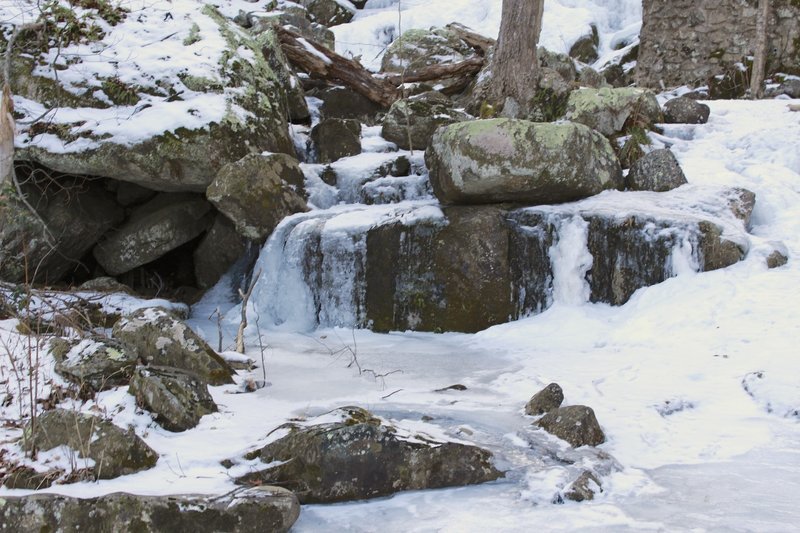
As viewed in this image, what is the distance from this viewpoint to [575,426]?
373 centimetres

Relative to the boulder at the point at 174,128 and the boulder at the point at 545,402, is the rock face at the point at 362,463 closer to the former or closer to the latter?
the boulder at the point at 545,402

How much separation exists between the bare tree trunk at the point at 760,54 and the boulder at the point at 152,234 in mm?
8149

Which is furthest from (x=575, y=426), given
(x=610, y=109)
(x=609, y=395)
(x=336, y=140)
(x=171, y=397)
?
(x=336, y=140)

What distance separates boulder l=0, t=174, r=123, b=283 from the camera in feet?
24.5

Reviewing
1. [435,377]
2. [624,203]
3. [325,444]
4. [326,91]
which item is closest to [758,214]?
[624,203]

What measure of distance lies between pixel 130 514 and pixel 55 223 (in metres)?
6.15

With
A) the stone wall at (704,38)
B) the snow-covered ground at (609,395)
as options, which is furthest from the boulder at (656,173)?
the stone wall at (704,38)

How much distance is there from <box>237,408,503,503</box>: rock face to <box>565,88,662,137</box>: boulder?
19.6 feet

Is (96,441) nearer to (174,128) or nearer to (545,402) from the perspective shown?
(545,402)

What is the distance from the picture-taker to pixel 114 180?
8.63 m

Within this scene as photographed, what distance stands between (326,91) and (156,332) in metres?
6.78

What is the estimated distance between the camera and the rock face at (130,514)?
2.72 meters

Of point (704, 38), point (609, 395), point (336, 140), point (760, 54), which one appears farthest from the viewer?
point (704, 38)

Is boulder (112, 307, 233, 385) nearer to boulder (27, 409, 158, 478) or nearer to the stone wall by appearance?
boulder (27, 409, 158, 478)
